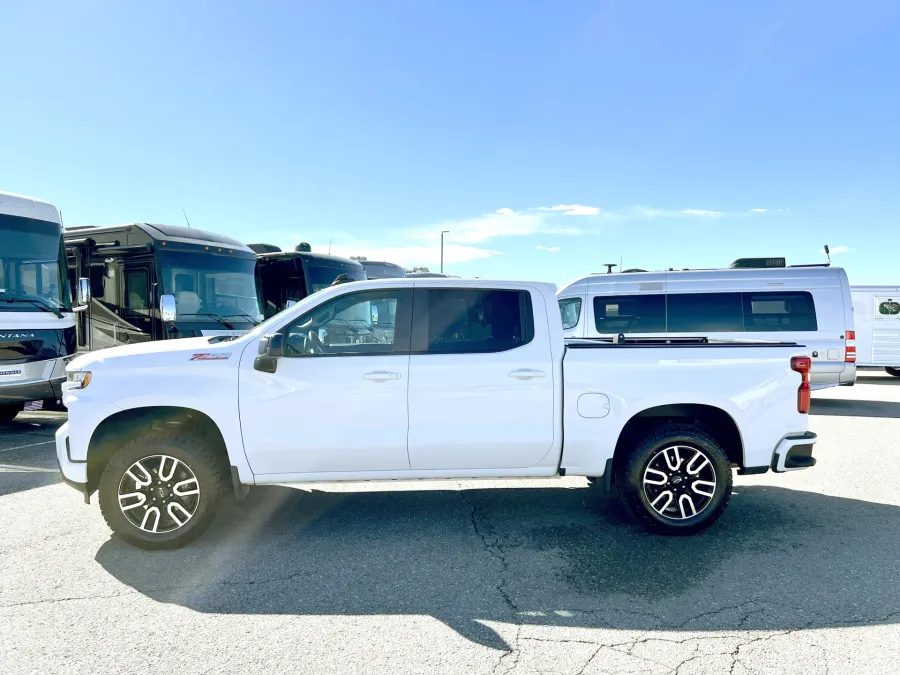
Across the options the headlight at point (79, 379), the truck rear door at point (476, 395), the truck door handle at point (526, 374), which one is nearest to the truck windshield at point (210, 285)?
the headlight at point (79, 379)

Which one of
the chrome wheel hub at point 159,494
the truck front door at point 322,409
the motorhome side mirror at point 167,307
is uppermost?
the motorhome side mirror at point 167,307

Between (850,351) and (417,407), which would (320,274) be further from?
(850,351)

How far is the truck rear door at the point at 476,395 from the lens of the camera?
4488mm

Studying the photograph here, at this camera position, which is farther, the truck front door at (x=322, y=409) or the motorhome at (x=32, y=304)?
the motorhome at (x=32, y=304)

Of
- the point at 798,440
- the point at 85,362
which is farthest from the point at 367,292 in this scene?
the point at 798,440

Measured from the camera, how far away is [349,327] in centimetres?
462

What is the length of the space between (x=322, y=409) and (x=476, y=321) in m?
1.30

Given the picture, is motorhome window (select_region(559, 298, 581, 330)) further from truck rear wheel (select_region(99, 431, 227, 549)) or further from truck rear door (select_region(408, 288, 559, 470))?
truck rear wheel (select_region(99, 431, 227, 549))

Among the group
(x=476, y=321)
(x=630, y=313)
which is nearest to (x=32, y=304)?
(x=476, y=321)

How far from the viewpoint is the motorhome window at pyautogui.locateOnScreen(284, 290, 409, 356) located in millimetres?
4520

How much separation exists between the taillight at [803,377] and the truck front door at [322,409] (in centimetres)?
290

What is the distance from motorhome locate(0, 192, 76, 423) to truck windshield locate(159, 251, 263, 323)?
4.80 ft

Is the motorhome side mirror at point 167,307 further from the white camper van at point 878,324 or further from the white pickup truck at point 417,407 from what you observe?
the white camper van at point 878,324

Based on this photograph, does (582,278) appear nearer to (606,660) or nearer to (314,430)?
(314,430)
